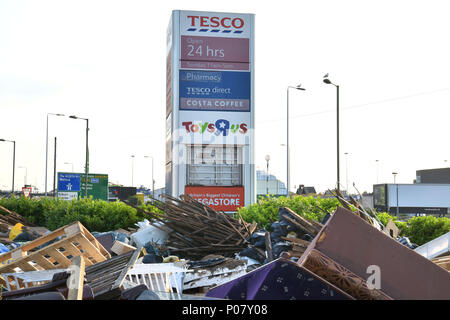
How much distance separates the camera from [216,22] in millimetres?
29859

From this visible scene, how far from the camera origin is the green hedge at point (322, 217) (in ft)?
42.8

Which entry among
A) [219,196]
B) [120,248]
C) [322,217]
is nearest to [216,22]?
[219,196]

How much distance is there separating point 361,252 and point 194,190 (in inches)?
984

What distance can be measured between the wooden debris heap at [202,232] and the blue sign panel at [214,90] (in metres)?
17.4

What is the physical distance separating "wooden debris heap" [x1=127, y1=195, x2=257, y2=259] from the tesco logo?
19026 mm

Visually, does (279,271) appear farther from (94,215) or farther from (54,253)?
(94,215)

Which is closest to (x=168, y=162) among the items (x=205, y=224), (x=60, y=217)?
(x=60, y=217)

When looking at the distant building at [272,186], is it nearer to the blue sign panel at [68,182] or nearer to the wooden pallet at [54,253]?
the blue sign panel at [68,182]

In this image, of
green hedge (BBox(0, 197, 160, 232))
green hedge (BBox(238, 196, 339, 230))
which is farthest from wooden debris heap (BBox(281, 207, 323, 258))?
green hedge (BBox(0, 197, 160, 232))

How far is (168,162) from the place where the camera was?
3247 centimetres

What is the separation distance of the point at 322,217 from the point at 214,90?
17.8 meters

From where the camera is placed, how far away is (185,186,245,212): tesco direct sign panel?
29.3m
